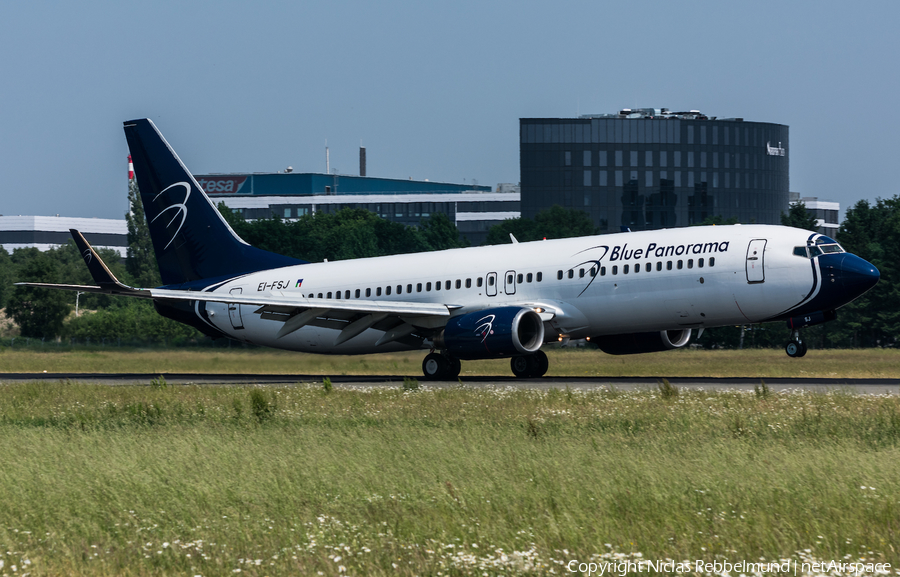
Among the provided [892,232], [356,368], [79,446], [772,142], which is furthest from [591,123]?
[79,446]

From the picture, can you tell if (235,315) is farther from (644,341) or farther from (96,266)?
(644,341)

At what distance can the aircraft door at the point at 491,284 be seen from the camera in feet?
92.6

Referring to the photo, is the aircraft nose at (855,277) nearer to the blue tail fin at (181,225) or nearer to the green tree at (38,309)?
the blue tail fin at (181,225)

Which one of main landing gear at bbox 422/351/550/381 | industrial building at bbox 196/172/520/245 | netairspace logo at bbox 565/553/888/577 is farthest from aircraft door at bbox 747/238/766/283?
industrial building at bbox 196/172/520/245

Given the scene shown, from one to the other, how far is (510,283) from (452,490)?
58.9 feet

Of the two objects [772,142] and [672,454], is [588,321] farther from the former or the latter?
[772,142]

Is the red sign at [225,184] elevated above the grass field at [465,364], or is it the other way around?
the red sign at [225,184]

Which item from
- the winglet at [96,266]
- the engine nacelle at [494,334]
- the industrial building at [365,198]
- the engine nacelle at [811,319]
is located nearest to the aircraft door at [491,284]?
the engine nacelle at [494,334]

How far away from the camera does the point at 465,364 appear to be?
36219 millimetres

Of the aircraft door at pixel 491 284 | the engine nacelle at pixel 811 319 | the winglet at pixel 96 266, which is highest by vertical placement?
the winglet at pixel 96 266

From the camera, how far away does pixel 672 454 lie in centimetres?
1238

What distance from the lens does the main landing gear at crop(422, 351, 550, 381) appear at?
2856 centimetres

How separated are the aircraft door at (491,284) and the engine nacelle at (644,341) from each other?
3.22 metres

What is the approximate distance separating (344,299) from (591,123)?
104 metres
